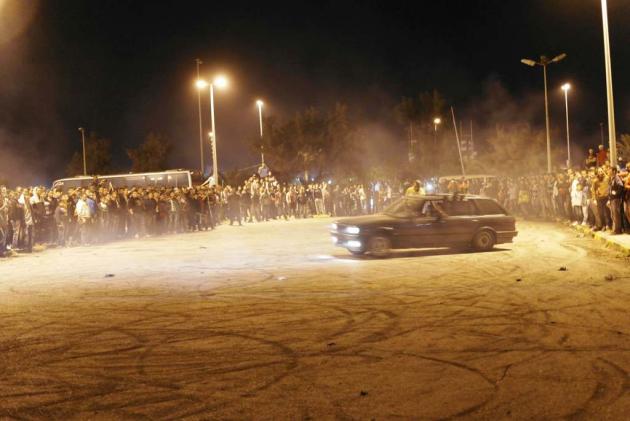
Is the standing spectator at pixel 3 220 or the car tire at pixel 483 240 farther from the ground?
the standing spectator at pixel 3 220

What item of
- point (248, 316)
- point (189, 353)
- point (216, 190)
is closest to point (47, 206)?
point (216, 190)

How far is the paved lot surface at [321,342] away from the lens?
18.0ft

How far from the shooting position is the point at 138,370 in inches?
256

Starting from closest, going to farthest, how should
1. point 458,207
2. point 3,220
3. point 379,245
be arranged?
point 379,245 → point 458,207 → point 3,220

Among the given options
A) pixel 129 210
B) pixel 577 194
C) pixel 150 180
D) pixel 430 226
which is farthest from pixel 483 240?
pixel 150 180

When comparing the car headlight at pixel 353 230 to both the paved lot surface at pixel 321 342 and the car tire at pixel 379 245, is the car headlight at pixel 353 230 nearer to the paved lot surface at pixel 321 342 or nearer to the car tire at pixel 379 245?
the car tire at pixel 379 245

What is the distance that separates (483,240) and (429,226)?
5.12 feet

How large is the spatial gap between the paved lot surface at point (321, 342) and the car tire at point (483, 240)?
7.99 feet

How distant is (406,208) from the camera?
649 inches

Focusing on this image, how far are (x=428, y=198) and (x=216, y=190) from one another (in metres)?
17.1

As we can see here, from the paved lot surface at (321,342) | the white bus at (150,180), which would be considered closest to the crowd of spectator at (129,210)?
the paved lot surface at (321,342)

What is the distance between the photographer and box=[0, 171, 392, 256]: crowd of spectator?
19.9 m

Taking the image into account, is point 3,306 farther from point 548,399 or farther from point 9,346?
point 548,399

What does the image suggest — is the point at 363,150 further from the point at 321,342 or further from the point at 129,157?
the point at 321,342
